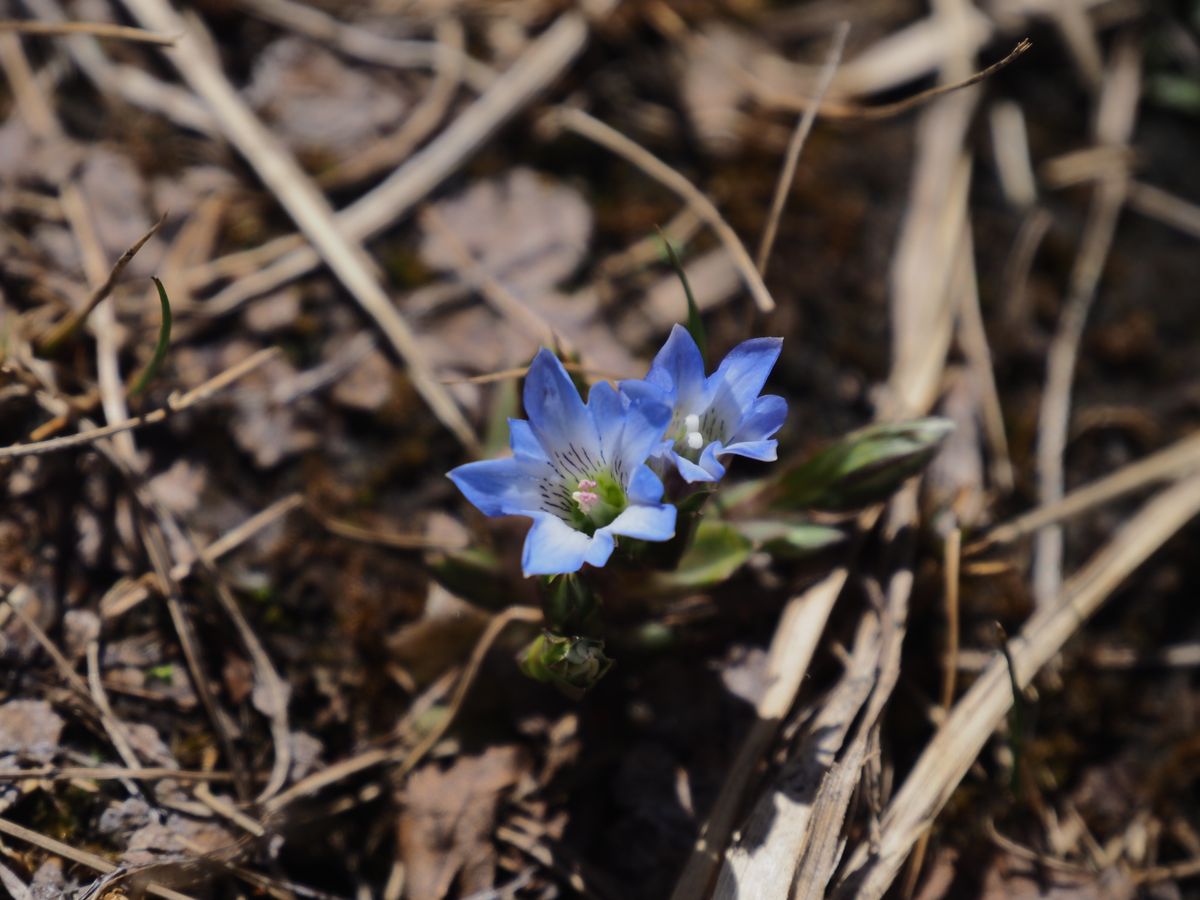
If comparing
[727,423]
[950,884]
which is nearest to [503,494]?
[727,423]

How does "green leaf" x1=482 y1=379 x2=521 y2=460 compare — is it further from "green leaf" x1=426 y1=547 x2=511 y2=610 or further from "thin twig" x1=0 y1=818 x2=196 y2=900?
"thin twig" x1=0 y1=818 x2=196 y2=900

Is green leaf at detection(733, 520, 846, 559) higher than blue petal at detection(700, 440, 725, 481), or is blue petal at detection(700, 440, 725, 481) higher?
blue petal at detection(700, 440, 725, 481)

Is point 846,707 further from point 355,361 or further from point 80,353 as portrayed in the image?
point 80,353

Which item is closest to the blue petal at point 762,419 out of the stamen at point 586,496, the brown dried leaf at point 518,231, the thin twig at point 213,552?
the stamen at point 586,496

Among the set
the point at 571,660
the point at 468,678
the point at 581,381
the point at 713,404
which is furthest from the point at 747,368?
the point at 468,678

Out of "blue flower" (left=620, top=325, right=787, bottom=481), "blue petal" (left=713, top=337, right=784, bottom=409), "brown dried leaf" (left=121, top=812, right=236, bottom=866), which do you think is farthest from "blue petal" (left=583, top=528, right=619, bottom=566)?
"brown dried leaf" (left=121, top=812, right=236, bottom=866)

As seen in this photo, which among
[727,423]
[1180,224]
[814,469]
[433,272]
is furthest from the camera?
[1180,224]

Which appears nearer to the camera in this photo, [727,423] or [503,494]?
[503,494]
